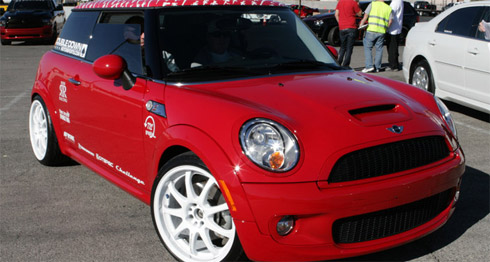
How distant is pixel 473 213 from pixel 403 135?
1407 mm

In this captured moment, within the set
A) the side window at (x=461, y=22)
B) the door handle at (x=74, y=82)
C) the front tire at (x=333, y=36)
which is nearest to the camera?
the door handle at (x=74, y=82)

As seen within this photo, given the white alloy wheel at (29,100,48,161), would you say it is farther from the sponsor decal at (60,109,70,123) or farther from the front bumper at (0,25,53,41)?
the front bumper at (0,25,53,41)

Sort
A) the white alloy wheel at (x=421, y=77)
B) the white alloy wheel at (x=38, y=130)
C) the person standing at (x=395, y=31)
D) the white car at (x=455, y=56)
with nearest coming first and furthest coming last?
1. the white alloy wheel at (x=38, y=130)
2. the white car at (x=455, y=56)
3. the white alloy wheel at (x=421, y=77)
4. the person standing at (x=395, y=31)

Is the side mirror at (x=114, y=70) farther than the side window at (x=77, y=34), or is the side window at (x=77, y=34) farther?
the side window at (x=77, y=34)

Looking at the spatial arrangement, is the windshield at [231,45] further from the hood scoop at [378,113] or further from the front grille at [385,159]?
the front grille at [385,159]

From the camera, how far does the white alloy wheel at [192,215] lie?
3297 millimetres

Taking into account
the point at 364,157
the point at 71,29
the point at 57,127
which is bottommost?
the point at 57,127

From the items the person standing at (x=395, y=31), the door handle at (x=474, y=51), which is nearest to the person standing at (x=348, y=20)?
the person standing at (x=395, y=31)

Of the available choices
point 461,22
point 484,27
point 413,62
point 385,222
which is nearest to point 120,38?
point 385,222

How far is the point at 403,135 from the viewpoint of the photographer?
328 cm

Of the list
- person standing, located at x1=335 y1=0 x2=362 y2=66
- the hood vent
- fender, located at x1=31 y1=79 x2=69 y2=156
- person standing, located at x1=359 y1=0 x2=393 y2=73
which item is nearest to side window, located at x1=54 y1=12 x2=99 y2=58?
fender, located at x1=31 y1=79 x2=69 y2=156

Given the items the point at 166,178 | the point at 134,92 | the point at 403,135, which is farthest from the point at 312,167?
the point at 134,92

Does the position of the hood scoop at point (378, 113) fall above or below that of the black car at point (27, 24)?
above

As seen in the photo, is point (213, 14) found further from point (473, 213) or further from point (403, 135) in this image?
point (473, 213)
